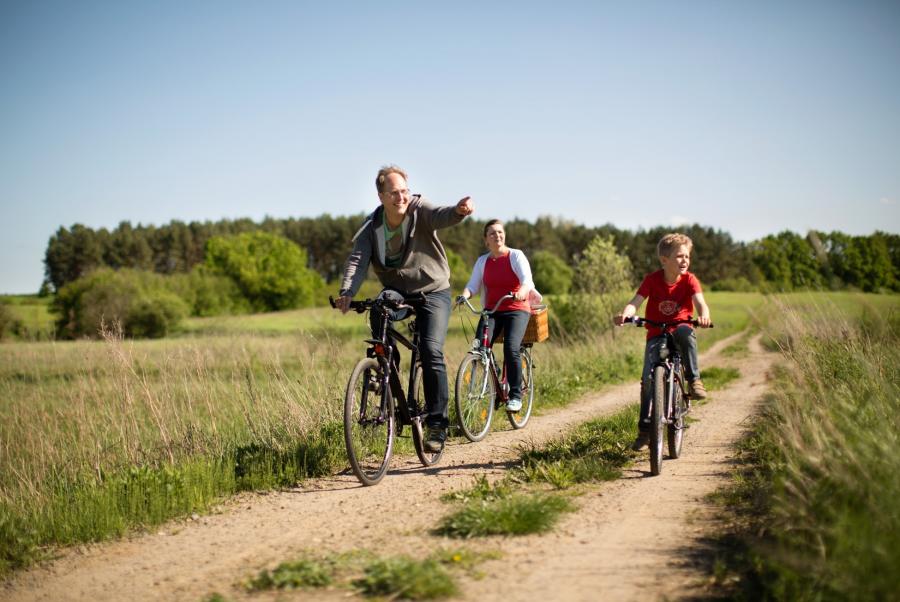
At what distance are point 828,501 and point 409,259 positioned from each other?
3537 millimetres

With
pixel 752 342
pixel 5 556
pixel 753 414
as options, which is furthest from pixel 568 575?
pixel 752 342

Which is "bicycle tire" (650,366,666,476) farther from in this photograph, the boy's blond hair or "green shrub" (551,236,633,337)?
"green shrub" (551,236,633,337)

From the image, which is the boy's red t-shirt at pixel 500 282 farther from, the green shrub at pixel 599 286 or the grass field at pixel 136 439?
the green shrub at pixel 599 286

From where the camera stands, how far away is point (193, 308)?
7738cm

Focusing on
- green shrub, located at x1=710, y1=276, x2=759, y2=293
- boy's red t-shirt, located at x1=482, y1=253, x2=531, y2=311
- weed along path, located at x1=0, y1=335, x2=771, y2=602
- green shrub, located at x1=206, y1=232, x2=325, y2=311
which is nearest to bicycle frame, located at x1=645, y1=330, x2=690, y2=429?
weed along path, located at x1=0, y1=335, x2=771, y2=602

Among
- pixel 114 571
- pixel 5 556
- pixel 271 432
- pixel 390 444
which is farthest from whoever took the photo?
pixel 271 432

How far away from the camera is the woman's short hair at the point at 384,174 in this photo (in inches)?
229

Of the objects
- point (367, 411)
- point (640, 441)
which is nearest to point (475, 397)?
point (367, 411)

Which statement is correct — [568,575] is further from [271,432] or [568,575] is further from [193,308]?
[193,308]

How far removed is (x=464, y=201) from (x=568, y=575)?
3070 mm

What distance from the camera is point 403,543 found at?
4.01m

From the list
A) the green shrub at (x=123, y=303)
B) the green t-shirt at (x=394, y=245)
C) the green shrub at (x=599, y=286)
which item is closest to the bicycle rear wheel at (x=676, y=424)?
the green t-shirt at (x=394, y=245)

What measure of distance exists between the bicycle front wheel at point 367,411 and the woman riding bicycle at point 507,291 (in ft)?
6.75

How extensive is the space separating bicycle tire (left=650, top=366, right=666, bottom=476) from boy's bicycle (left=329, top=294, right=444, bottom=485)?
1844mm
